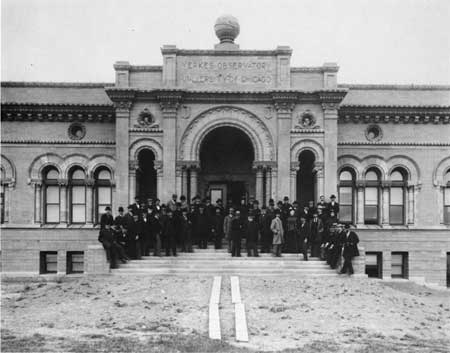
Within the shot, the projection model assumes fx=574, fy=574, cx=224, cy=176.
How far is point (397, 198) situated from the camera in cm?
2591

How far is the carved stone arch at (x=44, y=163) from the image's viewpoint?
82.8 feet

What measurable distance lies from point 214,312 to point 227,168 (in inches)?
524

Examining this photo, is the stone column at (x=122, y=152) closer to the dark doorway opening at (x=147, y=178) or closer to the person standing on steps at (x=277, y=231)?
the dark doorway opening at (x=147, y=178)

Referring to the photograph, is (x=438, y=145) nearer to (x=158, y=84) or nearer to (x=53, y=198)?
(x=158, y=84)

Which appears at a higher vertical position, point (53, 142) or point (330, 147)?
point (53, 142)

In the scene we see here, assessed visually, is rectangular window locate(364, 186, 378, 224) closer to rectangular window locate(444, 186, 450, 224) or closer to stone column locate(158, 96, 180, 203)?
rectangular window locate(444, 186, 450, 224)

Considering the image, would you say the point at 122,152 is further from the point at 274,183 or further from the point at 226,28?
the point at 226,28

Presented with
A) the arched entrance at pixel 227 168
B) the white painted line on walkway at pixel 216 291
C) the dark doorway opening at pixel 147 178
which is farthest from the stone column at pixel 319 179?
the dark doorway opening at pixel 147 178

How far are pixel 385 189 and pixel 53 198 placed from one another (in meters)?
14.8

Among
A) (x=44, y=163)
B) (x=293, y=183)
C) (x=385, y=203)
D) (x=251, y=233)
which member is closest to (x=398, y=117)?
(x=385, y=203)

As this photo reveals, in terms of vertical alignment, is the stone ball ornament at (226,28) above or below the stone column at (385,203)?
above

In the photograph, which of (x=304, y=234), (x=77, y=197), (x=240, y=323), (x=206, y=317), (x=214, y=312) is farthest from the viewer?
(x=77, y=197)

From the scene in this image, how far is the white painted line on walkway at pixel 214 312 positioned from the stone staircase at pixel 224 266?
6.53 feet

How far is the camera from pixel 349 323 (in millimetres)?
12508
